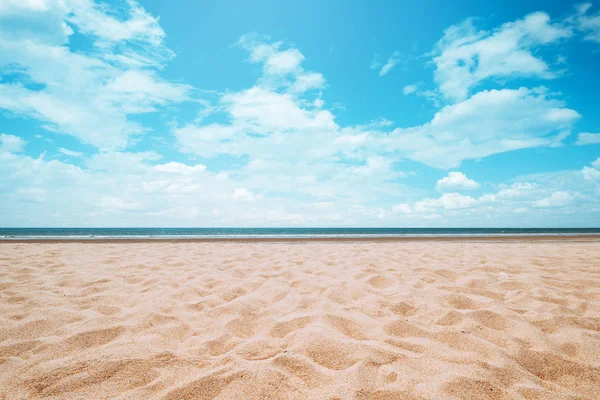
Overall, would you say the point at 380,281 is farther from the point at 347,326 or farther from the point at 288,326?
the point at 288,326

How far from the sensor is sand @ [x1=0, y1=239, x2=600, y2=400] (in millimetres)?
1650

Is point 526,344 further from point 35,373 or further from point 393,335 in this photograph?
point 35,373

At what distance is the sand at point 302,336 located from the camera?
1650mm

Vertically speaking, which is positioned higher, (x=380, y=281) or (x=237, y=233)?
(x=380, y=281)

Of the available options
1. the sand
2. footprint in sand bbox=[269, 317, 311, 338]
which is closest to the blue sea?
the sand

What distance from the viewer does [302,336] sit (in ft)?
7.36

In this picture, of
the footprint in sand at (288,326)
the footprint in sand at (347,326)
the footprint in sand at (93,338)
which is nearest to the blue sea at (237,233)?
the footprint in sand at (93,338)

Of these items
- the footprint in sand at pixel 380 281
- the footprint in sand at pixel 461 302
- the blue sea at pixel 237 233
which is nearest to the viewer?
the footprint in sand at pixel 461 302

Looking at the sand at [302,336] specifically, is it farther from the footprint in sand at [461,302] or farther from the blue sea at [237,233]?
the blue sea at [237,233]

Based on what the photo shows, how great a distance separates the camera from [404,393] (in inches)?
61.3

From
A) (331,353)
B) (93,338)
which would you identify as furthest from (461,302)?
(93,338)

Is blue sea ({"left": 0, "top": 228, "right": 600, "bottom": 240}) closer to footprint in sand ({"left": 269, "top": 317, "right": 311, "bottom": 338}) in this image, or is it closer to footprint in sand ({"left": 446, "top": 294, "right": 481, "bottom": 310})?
footprint in sand ({"left": 269, "top": 317, "right": 311, "bottom": 338})

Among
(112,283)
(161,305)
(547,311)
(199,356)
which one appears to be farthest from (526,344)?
(112,283)

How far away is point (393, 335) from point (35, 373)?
2.47 metres
